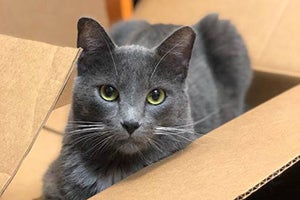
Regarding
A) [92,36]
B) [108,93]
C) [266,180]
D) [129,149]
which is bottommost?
[266,180]

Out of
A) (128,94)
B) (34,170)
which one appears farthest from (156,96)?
(34,170)

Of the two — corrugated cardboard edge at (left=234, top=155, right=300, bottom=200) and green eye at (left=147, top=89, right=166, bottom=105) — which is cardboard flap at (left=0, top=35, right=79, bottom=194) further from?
corrugated cardboard edge at (left=234, top=155, right=300, bottom=200)

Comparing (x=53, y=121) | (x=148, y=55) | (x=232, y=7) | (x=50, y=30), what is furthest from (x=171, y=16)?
(x=148, y=55)

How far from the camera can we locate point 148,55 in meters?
0.94

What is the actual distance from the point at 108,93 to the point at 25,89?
0.53ft

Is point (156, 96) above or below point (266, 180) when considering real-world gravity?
above

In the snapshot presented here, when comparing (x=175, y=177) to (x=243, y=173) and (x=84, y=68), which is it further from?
(x=84, y=68)

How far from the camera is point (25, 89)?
31.9 inches

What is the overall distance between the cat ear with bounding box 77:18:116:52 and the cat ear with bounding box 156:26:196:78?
10 centimetres

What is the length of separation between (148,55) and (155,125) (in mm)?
138

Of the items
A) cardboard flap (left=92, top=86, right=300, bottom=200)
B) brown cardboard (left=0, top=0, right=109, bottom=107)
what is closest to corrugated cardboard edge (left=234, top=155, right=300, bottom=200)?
cardboard flap (left=92, top=86, right=300, bottom=200)

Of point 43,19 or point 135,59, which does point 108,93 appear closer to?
point 135,59

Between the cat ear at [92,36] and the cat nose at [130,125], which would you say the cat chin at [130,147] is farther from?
the cat ear at [92,36]

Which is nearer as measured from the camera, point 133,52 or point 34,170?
point 133,52
